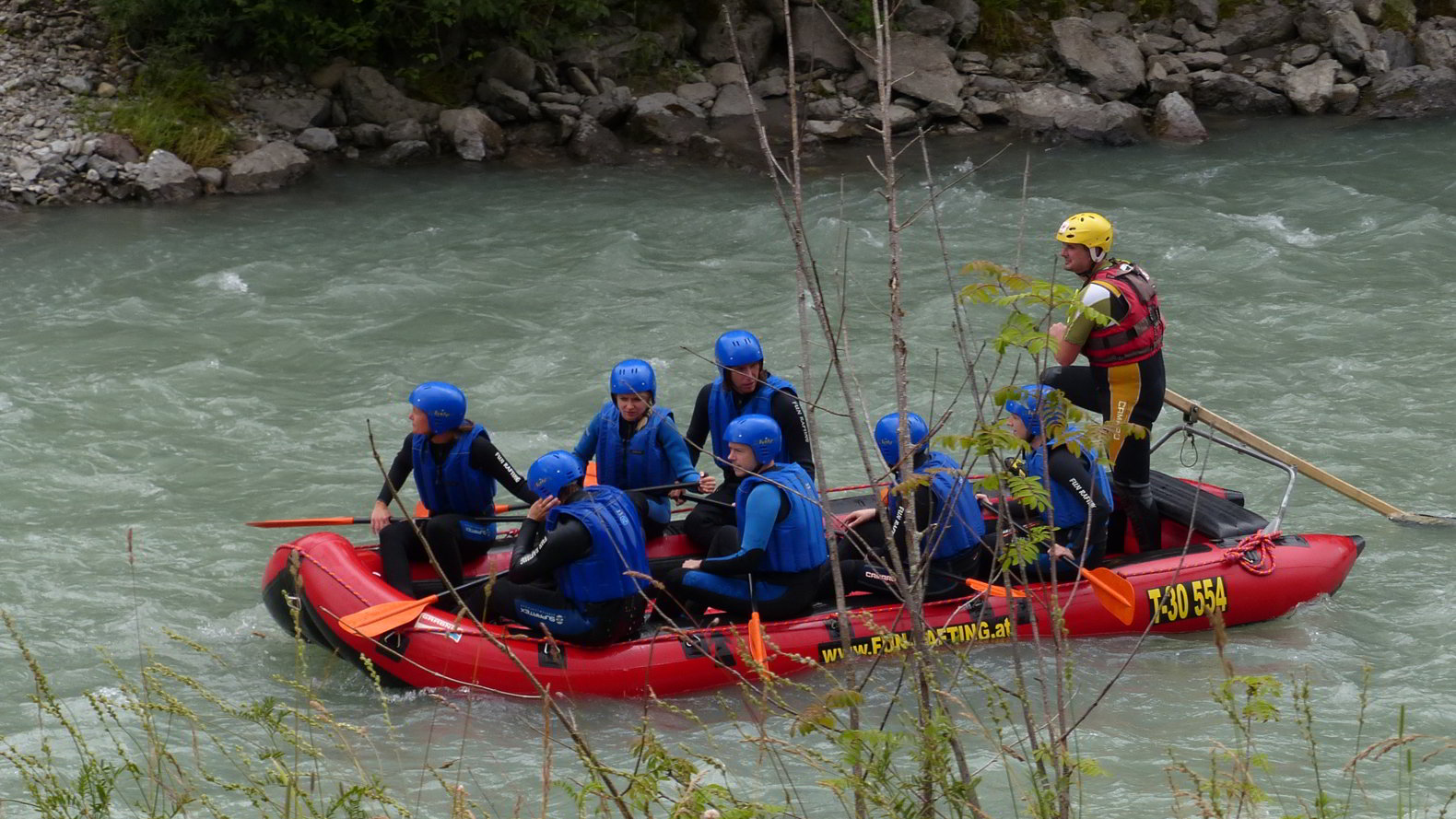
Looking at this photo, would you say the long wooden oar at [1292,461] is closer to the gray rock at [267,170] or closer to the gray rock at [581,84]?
the gray rock at [581,84]

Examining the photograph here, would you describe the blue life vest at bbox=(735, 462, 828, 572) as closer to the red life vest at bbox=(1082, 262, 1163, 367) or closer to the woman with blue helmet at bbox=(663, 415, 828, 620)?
the woman with blue helmet at bbox=(663, 415, 828, 620)

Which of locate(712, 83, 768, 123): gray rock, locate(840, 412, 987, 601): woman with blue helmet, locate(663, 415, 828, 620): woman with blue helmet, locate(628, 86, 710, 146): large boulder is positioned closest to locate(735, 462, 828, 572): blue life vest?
locate(663, 415, 828, 620): woman with blue helmet

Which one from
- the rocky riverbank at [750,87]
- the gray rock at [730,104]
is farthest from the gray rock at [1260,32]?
the gray rock at [730,104]

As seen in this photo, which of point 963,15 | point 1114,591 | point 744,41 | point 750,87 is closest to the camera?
point 1114,591

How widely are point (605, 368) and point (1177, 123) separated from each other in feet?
21.6

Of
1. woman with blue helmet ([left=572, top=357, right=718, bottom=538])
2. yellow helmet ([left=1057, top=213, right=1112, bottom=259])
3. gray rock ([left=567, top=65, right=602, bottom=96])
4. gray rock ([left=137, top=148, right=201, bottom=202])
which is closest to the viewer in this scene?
yellow helmet ([left=1057, top=213, right=1112, bottom=259])

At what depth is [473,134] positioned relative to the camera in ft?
44.2

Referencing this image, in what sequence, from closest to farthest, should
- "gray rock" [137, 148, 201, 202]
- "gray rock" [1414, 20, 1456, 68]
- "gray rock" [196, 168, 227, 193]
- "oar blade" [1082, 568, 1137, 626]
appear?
"oar blade" [1082, 568, 1137, 626] → "gray rock" [137, 148, 201, 202] → "gray rock" [196, 168, 227, 193] → "gray rock" [1414, 20, 1456, 68]

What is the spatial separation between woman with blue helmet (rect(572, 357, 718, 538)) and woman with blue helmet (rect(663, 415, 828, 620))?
2.09 ft

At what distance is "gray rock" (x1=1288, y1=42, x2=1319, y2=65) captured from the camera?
47.1 ft

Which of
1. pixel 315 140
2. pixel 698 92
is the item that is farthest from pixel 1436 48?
pixel 315 140

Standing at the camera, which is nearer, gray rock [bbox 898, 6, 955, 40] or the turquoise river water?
the turquoise river water

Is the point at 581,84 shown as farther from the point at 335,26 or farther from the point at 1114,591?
the point at 1114,591

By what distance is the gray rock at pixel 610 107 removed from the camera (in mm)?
13766
